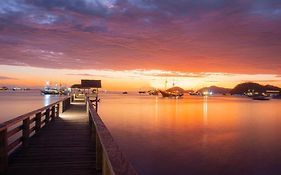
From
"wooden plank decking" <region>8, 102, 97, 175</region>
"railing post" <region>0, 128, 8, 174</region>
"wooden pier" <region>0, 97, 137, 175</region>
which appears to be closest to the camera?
"wooden pier" <region>0, 97, 137, 175</region>

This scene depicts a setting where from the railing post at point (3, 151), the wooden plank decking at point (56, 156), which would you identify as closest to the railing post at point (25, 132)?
the wooden plank decking at point (56, 156)

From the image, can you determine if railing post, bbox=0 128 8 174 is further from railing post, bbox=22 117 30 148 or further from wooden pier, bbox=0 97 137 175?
railing post, bbox=22 117 30 148

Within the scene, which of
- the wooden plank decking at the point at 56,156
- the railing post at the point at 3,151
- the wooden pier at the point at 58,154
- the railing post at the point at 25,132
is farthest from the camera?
the railing post at the point at 25,132

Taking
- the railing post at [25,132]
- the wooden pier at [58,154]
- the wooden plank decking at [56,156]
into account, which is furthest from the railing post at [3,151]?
the railing post at [25,132]

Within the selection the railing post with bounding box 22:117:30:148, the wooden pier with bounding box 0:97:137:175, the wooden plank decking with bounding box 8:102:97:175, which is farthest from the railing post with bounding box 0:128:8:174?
the railing post with bounding box 22:117:30:148

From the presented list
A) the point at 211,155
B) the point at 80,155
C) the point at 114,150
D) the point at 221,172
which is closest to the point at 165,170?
the point at 221,172

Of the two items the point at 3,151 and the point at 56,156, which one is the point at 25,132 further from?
the point at 3,151

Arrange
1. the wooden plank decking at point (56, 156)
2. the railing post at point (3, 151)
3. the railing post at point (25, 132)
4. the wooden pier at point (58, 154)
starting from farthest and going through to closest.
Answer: the railing post at point (25, 132)
the wooden plank decking at point (56, 156)
the railing post at point (3, 151)
the wooden pier at point (58, 154)

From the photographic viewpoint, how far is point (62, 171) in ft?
20.5

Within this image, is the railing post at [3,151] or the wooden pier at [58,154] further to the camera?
the railing post at [3,151]

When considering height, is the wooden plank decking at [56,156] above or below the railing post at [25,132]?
below

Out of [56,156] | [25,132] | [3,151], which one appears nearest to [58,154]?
[56,156]

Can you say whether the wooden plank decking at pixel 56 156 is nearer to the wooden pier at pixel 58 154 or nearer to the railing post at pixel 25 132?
the wooden pier at pixel 58 154

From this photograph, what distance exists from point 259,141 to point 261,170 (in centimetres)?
1067
